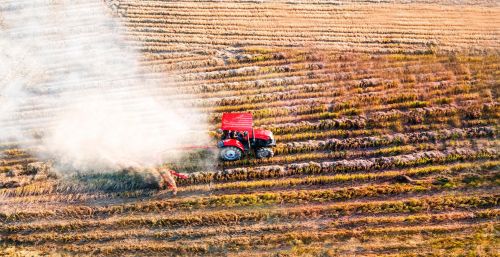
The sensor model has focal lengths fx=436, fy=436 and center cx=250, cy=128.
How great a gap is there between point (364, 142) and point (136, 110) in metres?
9.65

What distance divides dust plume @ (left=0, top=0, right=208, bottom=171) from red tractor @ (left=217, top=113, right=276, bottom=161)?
1.48m

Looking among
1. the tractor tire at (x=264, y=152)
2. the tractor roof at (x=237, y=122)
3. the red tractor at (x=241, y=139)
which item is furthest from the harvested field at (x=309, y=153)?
the tractor roof at (x=237, y=122)

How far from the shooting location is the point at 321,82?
66.4ft

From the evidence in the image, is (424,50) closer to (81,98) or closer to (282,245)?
(282,245)

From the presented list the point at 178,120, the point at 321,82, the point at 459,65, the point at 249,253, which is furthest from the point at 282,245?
the point at 459,65

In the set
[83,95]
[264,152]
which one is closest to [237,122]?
[264,152]

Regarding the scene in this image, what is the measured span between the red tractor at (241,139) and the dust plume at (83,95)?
1.48 m

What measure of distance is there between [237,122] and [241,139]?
26.9 inches

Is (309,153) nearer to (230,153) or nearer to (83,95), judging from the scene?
(230,153)

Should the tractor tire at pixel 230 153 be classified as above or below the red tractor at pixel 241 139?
below

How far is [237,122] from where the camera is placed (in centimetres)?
1659

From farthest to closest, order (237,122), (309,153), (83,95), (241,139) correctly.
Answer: (83,95)
(309,153)
(237,122)
(241,139)

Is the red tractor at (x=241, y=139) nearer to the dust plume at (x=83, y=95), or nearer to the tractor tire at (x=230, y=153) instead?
the tractor tire at (x=230, y=153)

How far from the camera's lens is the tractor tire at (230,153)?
1633 centimetres
